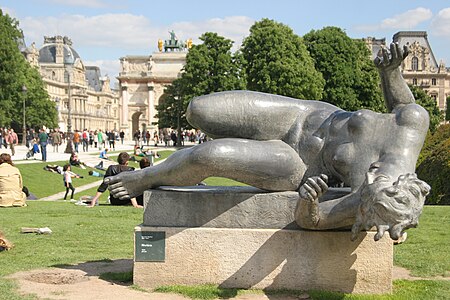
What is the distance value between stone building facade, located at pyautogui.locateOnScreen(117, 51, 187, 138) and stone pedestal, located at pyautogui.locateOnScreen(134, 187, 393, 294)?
86.2 metres

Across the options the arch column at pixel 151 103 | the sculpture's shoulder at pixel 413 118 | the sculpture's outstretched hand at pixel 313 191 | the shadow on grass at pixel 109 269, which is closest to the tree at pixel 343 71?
the arch column at pixel 151 103

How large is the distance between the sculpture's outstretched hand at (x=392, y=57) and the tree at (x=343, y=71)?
4560 cm

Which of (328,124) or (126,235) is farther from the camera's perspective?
(126,235)

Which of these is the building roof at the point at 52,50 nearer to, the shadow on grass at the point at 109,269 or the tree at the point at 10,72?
the tree at the point at 10,72

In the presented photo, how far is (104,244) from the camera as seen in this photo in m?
7.86

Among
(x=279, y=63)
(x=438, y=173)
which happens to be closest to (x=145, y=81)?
(x=279, y=63)

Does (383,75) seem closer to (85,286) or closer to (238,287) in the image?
(238,287)

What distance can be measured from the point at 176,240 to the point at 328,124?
5.30 ft

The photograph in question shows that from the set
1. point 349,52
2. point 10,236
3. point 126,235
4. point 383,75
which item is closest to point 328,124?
point 383,75

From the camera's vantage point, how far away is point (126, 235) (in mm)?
8594

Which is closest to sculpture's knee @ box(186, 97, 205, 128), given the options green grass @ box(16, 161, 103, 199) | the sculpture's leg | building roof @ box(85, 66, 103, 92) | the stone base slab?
the sculpture's leg

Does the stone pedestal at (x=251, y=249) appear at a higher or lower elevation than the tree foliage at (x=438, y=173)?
higher

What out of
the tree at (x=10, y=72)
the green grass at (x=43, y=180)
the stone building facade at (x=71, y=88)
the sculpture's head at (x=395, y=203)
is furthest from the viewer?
the stone building facade at (x=71, y=88)

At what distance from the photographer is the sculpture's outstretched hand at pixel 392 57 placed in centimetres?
498
